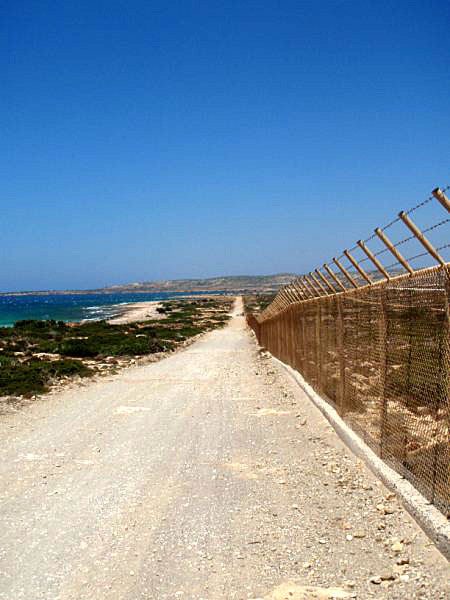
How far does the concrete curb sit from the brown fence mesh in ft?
0.27

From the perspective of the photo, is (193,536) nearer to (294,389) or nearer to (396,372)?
(396,372)

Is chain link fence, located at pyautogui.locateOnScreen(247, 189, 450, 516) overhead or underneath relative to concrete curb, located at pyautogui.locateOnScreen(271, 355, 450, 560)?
overhead

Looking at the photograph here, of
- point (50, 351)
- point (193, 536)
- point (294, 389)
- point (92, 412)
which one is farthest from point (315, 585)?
point (50, 351)

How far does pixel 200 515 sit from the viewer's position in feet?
18.5

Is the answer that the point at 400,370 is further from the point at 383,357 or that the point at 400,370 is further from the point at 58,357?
the point at 58,357

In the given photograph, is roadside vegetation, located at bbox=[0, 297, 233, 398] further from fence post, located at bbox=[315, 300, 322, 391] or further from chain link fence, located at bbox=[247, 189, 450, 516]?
chain link fence, located at bbox=[247, 189, 450, 516]

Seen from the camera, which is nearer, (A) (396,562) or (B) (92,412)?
(A) (396,562)

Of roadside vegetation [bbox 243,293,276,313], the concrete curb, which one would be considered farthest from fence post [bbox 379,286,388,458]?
roadside vegetation [bbox 243,293,276,313]

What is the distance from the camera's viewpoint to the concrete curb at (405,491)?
14.8 feet

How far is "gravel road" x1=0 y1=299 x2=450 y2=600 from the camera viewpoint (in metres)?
4.27

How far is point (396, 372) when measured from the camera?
609 cm

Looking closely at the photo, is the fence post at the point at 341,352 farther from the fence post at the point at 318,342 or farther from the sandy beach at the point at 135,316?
the sandy beach at the point at 135,316

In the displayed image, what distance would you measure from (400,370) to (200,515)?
242 cm

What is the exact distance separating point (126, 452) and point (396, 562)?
14.8 feet
